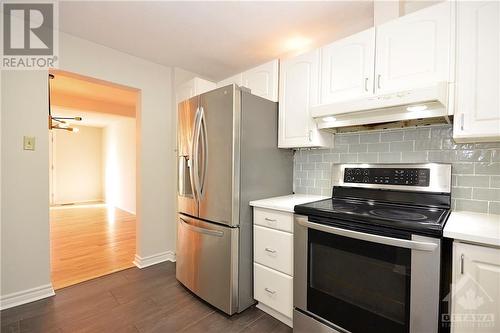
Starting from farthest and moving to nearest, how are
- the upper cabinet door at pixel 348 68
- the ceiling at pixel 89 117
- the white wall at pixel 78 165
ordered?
the white wall at pixel 78 165
the ceiling at pixel 89 117
the upper cabinet door at pixel 348 68

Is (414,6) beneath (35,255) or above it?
above

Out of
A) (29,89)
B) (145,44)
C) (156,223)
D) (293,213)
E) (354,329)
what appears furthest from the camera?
(156,223)

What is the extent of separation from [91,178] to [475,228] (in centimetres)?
898

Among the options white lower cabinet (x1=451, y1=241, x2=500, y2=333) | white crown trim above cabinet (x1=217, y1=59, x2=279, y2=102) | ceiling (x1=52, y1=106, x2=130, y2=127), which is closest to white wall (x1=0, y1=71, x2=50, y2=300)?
white crown trim above cabinet (x1=217, y1=59, x2=279, y2=102)

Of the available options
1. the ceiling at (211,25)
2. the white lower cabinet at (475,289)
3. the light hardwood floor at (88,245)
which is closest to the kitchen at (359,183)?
the white lower cabinet at (475,289)

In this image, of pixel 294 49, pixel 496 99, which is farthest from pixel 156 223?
pixel 496 99

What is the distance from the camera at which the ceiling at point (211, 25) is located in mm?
1884

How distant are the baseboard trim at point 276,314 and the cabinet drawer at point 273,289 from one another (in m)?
0.08

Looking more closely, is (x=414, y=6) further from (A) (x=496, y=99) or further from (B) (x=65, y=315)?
(B) (x=65, y=315)

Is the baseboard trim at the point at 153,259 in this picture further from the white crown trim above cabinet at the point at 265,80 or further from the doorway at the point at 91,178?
the white crown trim above cabinet at the point at 265,80

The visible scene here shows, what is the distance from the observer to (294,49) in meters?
2.58

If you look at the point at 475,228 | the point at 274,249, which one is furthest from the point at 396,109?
the point at 274,249

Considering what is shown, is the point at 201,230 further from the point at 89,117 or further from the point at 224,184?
the point at 89,117

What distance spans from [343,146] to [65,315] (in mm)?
2682
